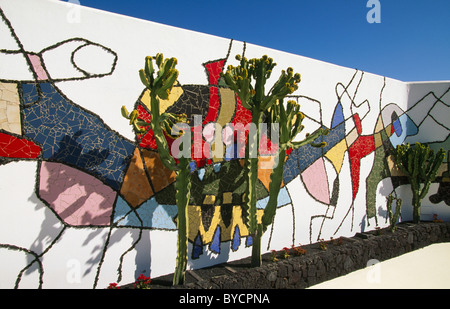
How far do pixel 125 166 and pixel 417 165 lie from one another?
6190 millimetres

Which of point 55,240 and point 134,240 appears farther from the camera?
point 134,240

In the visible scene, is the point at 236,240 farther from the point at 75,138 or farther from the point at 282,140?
the point at 75,138

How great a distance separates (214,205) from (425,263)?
417cm

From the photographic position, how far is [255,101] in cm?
368

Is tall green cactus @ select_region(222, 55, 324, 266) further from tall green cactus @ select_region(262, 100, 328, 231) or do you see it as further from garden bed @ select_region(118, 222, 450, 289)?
garden bed @ select_region(118, 222, 450, 289)

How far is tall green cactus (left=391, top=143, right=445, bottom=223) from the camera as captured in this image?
20.4ft

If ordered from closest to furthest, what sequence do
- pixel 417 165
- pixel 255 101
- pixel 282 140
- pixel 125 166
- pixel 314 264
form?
pixel 125 166
pixel 255 101
pixel 282 140
pixel 314 264
pixel 417 165

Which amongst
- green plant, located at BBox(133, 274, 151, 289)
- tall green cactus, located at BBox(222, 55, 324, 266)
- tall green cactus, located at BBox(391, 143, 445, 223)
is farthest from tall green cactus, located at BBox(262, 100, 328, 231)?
tall green cactus, located at BBox(391, 143, 445, 223)

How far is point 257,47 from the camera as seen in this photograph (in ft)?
14.3

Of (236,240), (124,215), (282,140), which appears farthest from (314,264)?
(124,215)

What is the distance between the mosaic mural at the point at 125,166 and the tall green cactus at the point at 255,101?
1.17 feet

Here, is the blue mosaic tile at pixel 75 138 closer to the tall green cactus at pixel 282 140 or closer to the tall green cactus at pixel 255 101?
the tall green cactus at pixel 255 101

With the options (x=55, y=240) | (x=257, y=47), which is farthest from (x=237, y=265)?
(x=257, y=47)
